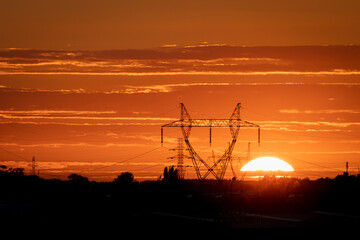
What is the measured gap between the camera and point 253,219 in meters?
147

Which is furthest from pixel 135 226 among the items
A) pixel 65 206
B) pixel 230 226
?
pixel 65 206

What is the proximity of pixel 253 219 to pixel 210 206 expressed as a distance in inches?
1584

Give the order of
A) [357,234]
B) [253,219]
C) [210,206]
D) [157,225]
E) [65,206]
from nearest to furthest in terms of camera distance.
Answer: [357,234], [157,225], [253,219], [65,206], [210,206]

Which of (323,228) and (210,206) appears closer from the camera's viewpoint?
(323,228)

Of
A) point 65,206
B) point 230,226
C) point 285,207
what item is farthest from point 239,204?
point 230,226

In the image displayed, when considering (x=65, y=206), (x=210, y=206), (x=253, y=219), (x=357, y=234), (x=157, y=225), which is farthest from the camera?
(x=210, y=206)

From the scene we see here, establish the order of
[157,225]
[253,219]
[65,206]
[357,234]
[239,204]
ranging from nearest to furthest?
[357,234], [157,225], [253,219], [65,206], [239,204]

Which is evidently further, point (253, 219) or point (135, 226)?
point (253, 219)

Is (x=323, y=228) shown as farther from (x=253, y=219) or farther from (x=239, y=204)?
(x=239, y=204)

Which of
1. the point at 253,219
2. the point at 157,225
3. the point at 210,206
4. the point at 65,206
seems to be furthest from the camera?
the point at 210,206

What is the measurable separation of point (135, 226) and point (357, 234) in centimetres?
3141

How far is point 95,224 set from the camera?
12631 cm

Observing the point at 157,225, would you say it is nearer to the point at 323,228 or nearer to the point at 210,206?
the point at 323,228

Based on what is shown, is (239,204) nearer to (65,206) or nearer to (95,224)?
(65,206)
